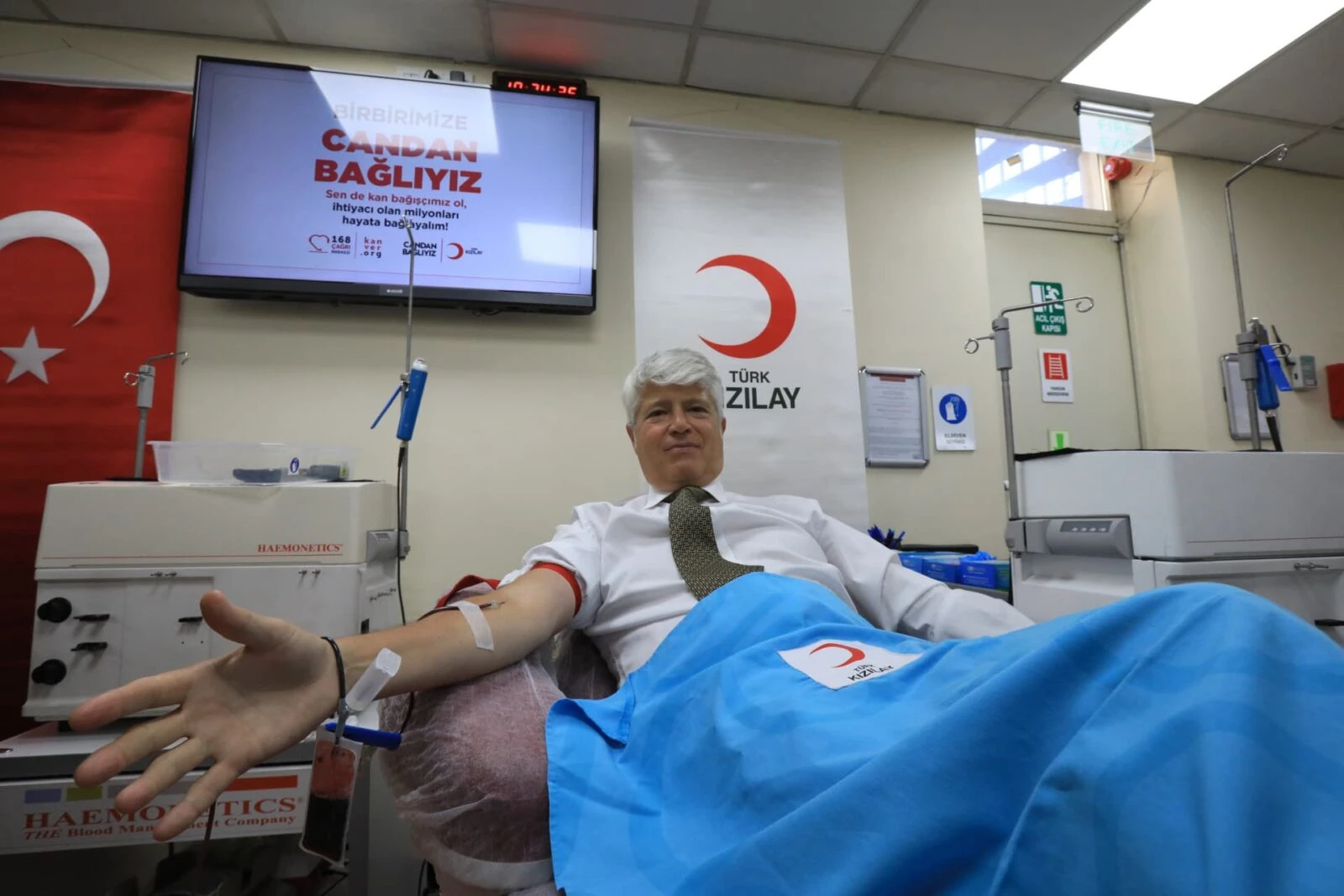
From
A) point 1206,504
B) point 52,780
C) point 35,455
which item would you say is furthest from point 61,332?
point 1206,504

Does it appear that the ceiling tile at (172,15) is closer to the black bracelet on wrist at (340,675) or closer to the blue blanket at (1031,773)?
the black bracelet on wrist at (340,675)

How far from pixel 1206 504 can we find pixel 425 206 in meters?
2.03

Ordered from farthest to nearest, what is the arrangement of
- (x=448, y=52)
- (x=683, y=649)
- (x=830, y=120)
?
(x=830, y=120)
(x=448, y=52)
(x=683, y=649)

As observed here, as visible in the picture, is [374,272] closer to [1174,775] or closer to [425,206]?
[425,206]

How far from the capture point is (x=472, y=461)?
179 cm

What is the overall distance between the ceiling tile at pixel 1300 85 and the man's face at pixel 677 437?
2.34 metres

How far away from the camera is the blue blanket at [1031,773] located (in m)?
0.32

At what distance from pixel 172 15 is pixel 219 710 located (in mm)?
2147

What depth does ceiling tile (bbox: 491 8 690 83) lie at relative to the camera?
70.5 inches

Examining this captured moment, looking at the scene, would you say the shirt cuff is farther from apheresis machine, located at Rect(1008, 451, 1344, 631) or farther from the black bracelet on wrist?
apheresis machine, located at Rect(1008, 451, 1344, 631)

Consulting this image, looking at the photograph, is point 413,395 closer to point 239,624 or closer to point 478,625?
point 478,625

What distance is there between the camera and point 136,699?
1.71 ft

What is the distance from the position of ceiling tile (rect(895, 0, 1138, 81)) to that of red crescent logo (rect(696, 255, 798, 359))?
0.81m

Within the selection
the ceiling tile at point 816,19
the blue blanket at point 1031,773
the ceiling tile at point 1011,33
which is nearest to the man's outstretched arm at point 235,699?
the blue blanket at point 1031,773
